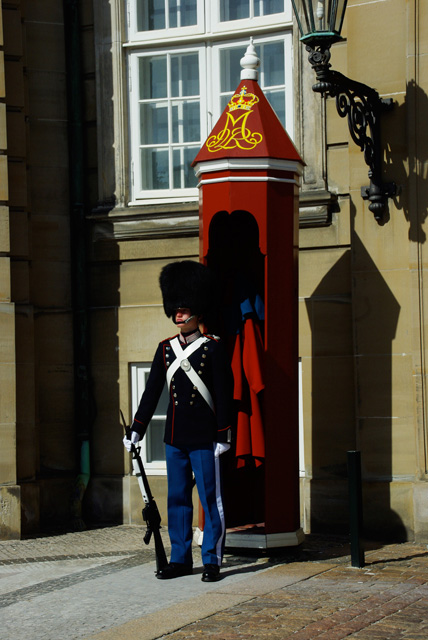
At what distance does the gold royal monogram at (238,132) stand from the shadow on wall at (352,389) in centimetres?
147

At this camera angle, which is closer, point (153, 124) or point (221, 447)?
point (221, 447)

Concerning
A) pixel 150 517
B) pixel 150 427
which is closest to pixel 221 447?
pixel 150 517

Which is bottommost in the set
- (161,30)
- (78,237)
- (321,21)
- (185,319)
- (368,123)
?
(185,319)

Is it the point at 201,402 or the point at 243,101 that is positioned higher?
the point at 243,101

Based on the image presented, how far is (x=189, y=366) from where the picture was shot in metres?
6.77

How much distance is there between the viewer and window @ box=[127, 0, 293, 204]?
8.88m

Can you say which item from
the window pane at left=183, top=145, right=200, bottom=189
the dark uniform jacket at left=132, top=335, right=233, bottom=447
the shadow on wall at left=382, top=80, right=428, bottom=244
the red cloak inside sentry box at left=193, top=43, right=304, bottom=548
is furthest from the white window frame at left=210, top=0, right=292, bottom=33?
the dark uniform jacket at left=132, top=335, right=233, bottom=447

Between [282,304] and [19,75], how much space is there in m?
3.06

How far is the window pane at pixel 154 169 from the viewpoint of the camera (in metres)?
9.18

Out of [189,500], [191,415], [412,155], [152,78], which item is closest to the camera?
[191,415]

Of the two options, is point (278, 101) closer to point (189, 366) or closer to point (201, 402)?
point (189, 366)

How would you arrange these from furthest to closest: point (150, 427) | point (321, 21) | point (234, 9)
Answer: point (150, 427), point (234, 9), point (321, 21)

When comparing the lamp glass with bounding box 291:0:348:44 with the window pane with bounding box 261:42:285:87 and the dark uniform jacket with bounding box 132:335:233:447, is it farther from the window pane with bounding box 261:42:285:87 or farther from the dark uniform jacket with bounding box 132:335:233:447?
the dark uniform jacket with bounding box 132:335:233:447

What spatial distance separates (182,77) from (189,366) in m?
3.33
